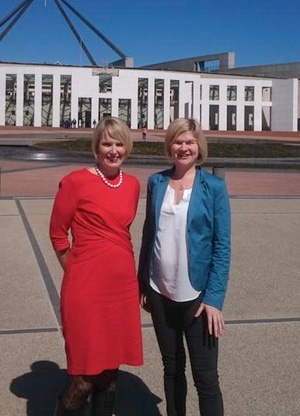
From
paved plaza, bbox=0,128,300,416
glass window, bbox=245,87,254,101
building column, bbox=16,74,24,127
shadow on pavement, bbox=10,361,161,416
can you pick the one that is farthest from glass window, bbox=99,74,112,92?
shadow on pavement, bbox=10,361,161,416

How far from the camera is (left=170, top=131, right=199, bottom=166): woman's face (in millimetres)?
2963

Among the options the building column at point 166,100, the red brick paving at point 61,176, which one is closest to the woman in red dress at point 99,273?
the red brick paving at point 61,176

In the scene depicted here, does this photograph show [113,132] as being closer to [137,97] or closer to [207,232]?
[207,232]

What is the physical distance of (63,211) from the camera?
2.82m

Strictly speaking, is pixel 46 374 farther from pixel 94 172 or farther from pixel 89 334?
pixel 94 172

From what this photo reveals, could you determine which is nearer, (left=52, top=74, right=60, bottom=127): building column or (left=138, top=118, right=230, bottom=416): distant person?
(left=138, top=118, right=230, bottom=416): distant person

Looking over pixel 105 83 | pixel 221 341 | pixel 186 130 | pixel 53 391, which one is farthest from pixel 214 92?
pixel 186 130

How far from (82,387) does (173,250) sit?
29.2 inches

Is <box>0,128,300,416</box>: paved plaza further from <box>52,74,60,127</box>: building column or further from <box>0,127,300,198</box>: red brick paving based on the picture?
<box>52,74,60,127</box>: building column

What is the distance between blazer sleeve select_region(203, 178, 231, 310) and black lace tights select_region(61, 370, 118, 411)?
0.57m

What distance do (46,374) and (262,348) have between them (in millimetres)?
1479

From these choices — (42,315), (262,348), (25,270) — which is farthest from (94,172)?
(25,270)

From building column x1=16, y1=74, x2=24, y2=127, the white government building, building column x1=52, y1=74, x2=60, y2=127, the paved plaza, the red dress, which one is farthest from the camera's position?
the white government building

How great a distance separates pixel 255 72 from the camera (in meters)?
100
